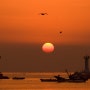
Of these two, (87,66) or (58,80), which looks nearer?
(58,80)

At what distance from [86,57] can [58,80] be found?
131 ft

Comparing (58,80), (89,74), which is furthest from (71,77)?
(89,74)

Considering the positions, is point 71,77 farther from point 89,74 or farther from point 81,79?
point 89,74

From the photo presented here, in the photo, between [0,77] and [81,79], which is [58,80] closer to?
[81,79]

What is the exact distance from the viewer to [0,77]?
7131 inches

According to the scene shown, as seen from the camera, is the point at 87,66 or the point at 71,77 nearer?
the point at 71,77

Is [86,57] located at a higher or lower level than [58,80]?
higher

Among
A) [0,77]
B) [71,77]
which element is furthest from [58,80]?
[0,77]

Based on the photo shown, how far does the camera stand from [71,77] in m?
162

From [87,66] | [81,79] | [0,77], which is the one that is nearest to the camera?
[81,79]

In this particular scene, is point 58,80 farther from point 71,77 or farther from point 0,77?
point 0,77

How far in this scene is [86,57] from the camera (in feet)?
650

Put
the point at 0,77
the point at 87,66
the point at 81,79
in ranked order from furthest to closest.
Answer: the point at 87,66
the point at 0,77
the point at 81,79

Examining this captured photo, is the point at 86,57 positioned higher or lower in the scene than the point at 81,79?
higher
